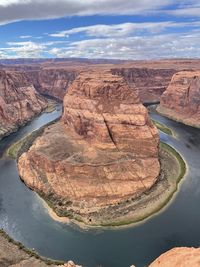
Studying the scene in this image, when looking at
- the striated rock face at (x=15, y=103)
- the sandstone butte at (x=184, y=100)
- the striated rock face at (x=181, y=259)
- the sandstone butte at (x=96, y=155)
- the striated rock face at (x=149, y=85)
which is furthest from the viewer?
the striated rock face at (x=149, y=85)

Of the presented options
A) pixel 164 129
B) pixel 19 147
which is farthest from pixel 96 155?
pixel 164 129

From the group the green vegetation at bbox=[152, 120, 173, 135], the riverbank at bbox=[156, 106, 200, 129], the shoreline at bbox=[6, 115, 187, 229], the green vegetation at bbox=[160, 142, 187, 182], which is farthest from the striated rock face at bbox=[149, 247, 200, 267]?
the riverbank at bbox=[156, 106, 200, 129]

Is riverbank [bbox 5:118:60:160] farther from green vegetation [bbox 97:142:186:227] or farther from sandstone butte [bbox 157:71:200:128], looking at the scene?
sandstone butte [bbox 157:71:200:128]

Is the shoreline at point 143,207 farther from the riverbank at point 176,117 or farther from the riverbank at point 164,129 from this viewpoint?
the riverbank at point 176,117

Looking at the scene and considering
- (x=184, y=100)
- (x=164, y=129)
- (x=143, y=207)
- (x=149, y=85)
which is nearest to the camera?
A: (x=143, y=207)

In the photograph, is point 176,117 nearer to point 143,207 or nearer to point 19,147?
point 19,147

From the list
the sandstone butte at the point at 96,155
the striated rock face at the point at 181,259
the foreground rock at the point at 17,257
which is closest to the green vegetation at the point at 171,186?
the sandstone butte at the point at 96,155

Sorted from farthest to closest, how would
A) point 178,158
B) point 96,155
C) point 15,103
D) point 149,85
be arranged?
point 149,85
point 15,103
point 178,158
point 96,155

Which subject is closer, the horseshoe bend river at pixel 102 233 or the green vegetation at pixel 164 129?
the horseshoe bend river at pixel 102 233
